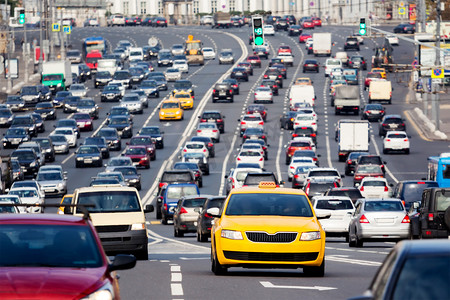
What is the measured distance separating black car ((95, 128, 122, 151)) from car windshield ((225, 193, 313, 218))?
175 feet

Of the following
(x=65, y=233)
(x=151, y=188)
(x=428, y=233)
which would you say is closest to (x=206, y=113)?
(x=151, y=188)

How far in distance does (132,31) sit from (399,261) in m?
166

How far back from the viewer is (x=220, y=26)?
175 meters

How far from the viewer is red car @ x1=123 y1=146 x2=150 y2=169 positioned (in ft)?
217

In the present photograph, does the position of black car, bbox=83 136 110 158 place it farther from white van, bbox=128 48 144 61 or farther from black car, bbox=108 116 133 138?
white van, bbox=128 48 144 61

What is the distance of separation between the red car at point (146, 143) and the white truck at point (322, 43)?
189 feet

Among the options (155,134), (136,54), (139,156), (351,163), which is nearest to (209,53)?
(136,54)

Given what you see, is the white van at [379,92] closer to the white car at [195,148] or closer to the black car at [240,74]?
the black car at [240,74]

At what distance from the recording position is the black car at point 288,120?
8156cm

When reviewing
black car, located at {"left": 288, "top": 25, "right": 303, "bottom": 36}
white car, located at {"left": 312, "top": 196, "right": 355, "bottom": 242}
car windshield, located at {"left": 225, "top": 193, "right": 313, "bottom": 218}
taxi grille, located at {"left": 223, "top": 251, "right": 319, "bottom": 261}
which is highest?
car windshield, located at {"left": 225, "top": 193, "right": 313, "bottom": 218}

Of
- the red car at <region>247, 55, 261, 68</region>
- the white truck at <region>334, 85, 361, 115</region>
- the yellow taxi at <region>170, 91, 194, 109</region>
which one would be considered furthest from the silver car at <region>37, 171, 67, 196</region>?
the red car at <region>247, 55, 261, 68</region>

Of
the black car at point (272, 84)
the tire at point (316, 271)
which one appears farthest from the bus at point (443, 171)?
the black car at point (272, 84)

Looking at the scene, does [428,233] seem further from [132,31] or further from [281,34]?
[132,31]

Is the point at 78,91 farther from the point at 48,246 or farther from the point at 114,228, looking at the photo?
the point at 48,246
